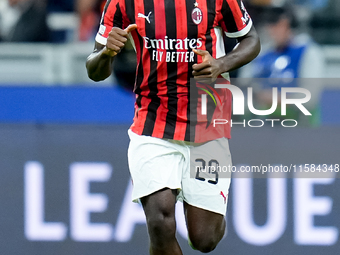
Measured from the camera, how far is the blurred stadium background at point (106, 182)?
4.02m

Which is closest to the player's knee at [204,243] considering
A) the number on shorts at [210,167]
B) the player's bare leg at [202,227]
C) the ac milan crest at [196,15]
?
the player's bare leg at [202,227]

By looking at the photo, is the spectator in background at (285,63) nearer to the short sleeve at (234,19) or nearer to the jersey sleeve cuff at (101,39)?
the short sleeve at (234,19)

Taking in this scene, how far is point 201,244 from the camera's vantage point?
2.96 metres

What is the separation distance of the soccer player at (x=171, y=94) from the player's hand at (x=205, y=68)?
0.06 meters

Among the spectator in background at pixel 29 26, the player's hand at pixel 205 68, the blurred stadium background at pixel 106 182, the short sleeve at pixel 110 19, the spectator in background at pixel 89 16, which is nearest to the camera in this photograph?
the player's hand at pixel 205 68

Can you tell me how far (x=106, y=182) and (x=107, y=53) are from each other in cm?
154

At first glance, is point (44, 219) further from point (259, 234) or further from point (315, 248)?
point (315, 248)

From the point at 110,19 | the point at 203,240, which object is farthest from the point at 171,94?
the point at 203,240

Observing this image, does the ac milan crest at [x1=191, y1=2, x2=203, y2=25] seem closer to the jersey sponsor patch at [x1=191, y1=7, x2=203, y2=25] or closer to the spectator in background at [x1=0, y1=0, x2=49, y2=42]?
the jersey sponsor patch at [x1=191, y1=7, x2=203, y2=25]

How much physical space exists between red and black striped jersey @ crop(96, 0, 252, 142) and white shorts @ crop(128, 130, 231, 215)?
6 centimetres

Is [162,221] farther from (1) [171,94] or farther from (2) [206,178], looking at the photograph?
(1) [171,94]

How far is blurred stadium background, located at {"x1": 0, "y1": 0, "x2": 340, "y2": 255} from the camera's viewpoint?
4.02 meters

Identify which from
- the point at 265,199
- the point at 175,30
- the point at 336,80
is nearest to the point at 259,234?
the point at 265,199

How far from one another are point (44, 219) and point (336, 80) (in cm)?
237
